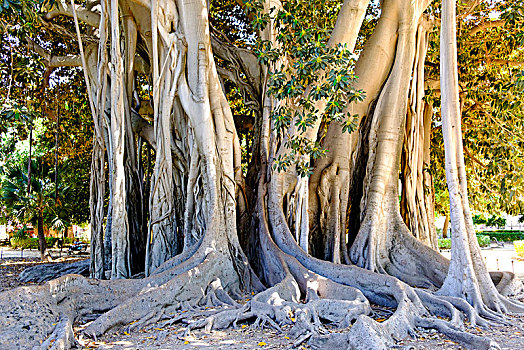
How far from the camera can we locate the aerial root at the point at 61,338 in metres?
3.00

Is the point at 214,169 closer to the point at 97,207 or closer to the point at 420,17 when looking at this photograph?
the point at 97,207

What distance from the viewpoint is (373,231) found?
18.7ft

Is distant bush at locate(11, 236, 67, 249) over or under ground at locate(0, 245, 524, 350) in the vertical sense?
under

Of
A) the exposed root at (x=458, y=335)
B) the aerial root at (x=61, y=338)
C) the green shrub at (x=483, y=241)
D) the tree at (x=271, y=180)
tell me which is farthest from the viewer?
the green shrub at (x=483, y=241)

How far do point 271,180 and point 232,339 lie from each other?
101 inches

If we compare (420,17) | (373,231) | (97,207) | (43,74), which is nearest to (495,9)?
(420,17)

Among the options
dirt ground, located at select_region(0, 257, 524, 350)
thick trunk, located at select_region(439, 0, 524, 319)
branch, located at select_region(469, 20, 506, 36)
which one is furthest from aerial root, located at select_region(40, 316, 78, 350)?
branch, located at select_region(469, 20, 506, 36)

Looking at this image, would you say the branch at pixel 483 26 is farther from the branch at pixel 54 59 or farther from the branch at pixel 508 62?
the branch at pixel 54 59

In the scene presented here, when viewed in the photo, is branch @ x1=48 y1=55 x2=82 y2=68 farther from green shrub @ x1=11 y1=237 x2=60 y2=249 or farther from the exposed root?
green shrub @ x1=11 y1=237 x2=60 y2=249

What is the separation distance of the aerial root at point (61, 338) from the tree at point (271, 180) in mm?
473

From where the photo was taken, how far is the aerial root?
300 centimetres

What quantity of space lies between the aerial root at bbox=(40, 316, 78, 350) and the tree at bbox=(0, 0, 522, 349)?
0.47 metres

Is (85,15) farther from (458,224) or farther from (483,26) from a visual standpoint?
(483,26)

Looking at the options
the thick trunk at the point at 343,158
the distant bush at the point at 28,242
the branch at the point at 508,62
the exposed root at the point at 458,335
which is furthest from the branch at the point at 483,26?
the distant bush at the point at 28,242
